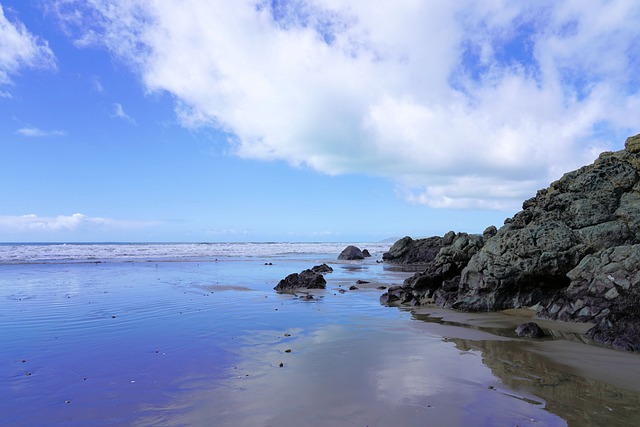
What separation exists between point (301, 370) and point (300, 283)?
46.6 ft

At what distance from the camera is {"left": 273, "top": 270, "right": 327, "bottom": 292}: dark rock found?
21.5 meters

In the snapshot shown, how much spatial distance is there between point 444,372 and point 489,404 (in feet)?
5.19

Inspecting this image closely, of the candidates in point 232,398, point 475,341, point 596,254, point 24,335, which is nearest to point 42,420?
point 232,398

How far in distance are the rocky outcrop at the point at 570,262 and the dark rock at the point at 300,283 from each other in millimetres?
5403

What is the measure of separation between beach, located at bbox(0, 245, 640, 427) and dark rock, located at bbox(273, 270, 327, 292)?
6877 millimetres

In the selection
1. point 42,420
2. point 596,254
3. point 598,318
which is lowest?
point 42,420

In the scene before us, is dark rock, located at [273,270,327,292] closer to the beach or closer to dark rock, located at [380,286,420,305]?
dark rock, located at [380,286,420,305]

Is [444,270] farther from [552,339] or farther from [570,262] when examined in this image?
[552,339]

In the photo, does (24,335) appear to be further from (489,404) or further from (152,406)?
(489,404)

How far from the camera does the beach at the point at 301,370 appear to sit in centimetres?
577

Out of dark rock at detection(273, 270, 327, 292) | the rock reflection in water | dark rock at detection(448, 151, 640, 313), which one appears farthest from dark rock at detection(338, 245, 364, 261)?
the rock reflection in water

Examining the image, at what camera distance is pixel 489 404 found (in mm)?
6047

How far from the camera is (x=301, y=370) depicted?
7.78m

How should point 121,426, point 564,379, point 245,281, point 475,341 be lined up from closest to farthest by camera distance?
point 121,426, point 564,379, point 475,341, point 245,281
